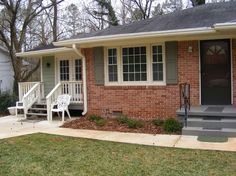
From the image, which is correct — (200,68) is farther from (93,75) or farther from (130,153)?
(130,153)

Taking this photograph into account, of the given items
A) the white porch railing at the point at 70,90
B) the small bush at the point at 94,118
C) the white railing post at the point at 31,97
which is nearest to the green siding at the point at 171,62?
the small bush at the point at 94,118

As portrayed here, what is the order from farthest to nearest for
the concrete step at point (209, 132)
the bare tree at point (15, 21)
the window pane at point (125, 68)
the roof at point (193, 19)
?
the bare tree at point (15, 21) → the window pane at point (125, 68) → the roof at point (193, 19) → the concrete step at point (209, 132)

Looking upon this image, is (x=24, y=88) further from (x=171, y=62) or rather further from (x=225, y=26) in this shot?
(x=225, y=26)

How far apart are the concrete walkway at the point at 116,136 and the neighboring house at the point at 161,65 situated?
1.18 meters

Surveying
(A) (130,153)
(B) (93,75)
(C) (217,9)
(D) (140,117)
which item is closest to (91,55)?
(B) (93,75)

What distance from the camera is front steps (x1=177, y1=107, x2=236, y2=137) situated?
8.83 metres

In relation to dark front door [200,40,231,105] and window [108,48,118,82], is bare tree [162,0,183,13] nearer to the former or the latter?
window [108,48,118,82]

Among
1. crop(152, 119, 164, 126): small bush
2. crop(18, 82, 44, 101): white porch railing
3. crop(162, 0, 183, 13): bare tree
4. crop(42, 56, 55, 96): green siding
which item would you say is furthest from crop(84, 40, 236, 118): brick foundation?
crop(162, 0, 183, 13): bare tree

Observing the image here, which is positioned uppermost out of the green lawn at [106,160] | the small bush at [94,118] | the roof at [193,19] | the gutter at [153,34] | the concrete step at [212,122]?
the roof at [193,19]

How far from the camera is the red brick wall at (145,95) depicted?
10.7m

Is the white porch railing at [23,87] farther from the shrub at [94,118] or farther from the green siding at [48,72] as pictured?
the shrub at [94,118]

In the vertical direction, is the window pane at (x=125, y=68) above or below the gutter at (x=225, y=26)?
below

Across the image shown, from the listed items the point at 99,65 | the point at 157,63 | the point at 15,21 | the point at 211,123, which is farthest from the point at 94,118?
the point at 15,21

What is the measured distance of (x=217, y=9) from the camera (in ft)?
40.8
